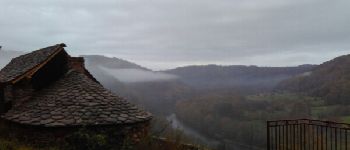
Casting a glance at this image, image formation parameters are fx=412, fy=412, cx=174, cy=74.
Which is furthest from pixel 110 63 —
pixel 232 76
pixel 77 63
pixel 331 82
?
pixel 77 63

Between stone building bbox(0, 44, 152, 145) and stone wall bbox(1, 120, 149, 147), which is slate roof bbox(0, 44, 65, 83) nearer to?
stone building bbox(0, 44, 152, 145)

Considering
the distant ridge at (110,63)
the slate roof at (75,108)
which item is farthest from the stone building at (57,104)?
the distant ridge at (110,63)

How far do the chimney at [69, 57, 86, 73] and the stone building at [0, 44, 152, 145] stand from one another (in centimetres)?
32

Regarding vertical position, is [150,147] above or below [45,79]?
below

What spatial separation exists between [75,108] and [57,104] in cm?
70

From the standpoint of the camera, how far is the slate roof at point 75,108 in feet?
42.1

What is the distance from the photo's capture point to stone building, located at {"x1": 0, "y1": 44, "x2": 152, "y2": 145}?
42.1ft

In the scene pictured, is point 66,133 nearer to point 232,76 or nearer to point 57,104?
point 57,104

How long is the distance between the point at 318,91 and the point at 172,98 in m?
39.6

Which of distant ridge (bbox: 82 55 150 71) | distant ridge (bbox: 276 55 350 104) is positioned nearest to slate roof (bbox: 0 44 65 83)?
distant ridge (bbox: 276 55 350 104)

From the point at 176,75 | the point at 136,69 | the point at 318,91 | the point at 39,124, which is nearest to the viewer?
the point at 39,124

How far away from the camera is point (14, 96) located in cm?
1426

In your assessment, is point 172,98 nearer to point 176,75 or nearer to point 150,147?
point 176,75

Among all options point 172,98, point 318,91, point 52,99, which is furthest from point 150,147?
point 172,98
